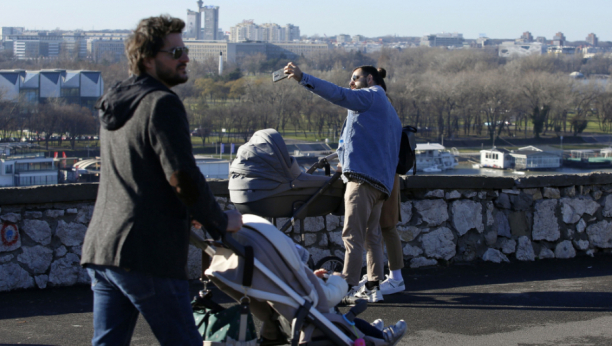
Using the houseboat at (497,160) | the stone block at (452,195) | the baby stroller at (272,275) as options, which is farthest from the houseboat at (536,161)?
the baby stroller at (272,275)

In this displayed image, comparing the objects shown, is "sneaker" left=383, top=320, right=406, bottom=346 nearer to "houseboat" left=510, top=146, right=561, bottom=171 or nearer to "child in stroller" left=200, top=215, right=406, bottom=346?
"child in stroller" left=200, top=215, right=406, bottom=346

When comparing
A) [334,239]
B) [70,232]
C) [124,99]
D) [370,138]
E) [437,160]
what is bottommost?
[437,160]

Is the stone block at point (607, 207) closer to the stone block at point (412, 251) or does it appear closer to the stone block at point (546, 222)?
the stone block at point (546, 222)

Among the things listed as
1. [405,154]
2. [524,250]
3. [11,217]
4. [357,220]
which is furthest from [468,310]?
[11,217]

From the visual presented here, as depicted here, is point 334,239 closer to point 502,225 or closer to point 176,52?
point 502,225

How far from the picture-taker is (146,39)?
77.0 inches

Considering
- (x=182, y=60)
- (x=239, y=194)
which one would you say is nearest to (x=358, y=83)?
(x=239, y=194)

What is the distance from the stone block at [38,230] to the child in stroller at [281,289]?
2.23m

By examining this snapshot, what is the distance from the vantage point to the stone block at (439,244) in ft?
16.4

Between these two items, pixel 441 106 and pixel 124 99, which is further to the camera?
pixel 441 106

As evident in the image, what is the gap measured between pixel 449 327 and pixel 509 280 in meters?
1.28

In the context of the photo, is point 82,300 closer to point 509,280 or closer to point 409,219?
point 409,219

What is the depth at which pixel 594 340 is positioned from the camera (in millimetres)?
3332

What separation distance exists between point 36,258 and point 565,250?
421 centimetres
